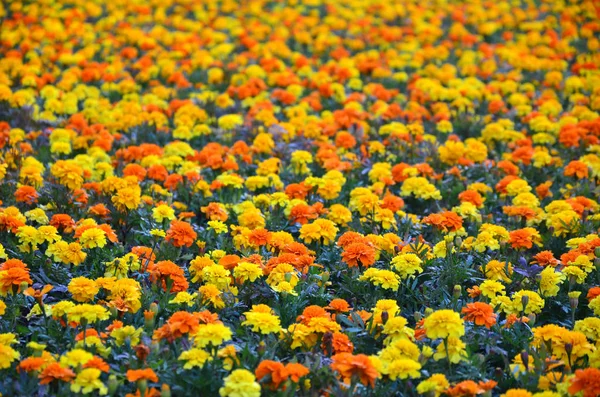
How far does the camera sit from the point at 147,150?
18.7 ft

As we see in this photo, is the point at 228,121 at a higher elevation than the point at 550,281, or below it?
higher

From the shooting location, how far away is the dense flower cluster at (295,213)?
3.39 m

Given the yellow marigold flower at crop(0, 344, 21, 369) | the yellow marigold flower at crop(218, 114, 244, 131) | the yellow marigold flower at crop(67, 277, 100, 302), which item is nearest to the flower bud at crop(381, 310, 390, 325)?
the yellow marigold flower at crop(67, 277, 100, 302)

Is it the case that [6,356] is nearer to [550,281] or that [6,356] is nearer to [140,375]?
[140,375]

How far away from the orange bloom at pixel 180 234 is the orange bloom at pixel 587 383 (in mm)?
2214

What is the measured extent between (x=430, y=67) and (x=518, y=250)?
3.91 meters

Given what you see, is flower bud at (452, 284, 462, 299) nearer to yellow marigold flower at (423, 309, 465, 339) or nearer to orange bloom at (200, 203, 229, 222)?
yellow marigold flower at (423, 309, 465, 339)

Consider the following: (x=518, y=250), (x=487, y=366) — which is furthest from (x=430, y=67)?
(x=487, y=366)

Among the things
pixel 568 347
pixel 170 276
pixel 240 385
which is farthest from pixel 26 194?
pixel 568 347

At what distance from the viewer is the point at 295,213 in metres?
4.79

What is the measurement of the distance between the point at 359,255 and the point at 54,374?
5.73 ft

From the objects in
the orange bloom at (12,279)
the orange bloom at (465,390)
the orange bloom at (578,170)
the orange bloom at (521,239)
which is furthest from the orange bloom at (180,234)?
the orange bloom at (578,170)

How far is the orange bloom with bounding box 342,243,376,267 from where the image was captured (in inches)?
162

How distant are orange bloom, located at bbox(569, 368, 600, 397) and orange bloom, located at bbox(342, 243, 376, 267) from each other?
1311 millimetres
